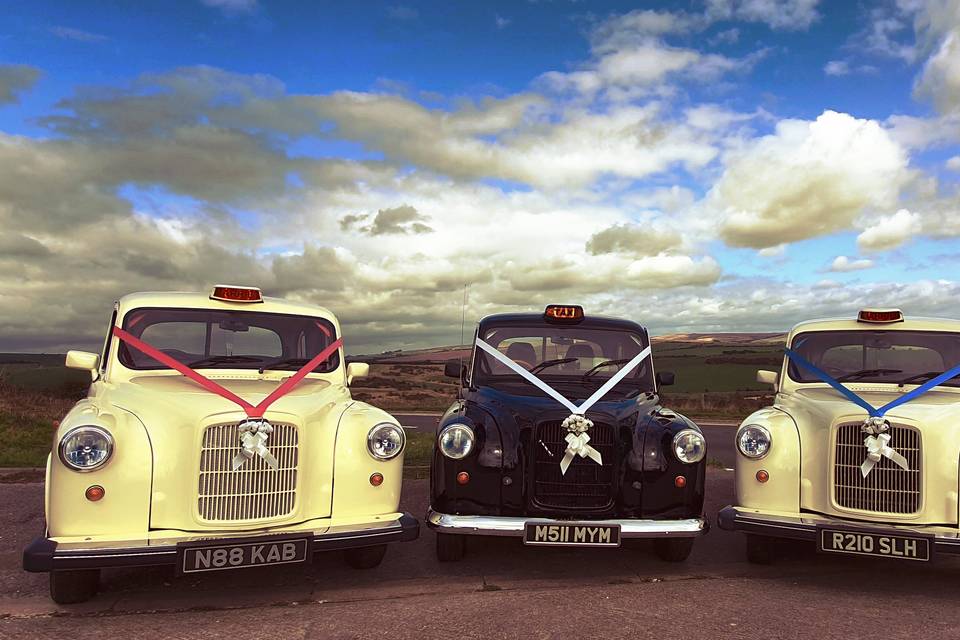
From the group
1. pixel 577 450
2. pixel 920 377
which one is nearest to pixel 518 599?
pixel 577 450

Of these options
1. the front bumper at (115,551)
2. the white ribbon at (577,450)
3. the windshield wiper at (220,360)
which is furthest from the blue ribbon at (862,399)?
the windshield wiper at (220,360)

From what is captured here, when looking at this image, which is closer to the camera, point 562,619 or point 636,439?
point 562,619

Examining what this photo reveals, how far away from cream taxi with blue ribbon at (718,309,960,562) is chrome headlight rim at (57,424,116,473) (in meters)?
4.74

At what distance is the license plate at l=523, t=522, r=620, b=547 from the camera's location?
5.71 m

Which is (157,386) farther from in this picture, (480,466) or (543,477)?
(543,477)

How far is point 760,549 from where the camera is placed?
21.1 feet

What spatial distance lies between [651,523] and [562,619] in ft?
4.30

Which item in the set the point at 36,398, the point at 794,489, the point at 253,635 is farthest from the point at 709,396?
the point at 253,635

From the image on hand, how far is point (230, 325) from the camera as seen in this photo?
7.12 m

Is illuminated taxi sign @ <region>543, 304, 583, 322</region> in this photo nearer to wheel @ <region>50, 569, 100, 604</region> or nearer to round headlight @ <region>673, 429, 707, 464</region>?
round headlight @ <region>673, 429, 707, 464</region>

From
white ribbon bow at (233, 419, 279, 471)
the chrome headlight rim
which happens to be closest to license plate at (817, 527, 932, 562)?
white ribbon bow at (233, 419, 279, 471)

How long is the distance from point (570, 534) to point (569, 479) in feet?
1.74

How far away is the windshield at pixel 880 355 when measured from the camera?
7.19 m

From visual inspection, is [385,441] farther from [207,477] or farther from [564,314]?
[564,314]
